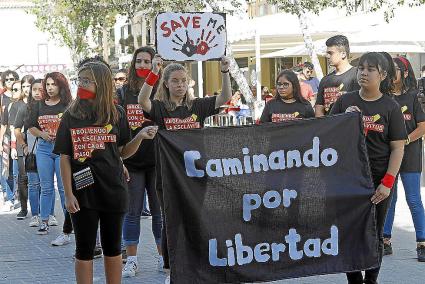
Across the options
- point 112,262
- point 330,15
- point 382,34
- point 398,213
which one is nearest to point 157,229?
point 112,262

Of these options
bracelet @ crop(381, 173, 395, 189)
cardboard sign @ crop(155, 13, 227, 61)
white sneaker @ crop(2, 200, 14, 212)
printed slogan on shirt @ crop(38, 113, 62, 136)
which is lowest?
white sneaker @ crop(2, 200, 14, 212)

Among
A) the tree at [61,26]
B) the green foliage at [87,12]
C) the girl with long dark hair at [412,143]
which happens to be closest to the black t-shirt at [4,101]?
the girl with long dark hair at [412,143]

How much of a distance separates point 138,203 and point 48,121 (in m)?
2.51

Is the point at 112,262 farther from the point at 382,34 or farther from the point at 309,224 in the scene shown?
the point at 382,34

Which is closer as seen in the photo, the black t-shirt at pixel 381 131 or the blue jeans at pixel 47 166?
the black t-shirt at pixel 381 131

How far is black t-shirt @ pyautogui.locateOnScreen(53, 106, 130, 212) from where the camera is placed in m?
6.17

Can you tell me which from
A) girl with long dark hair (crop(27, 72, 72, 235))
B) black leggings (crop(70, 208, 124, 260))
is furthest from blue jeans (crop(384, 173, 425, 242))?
girl with long dark hair (crop(27, 72, 72, 235))

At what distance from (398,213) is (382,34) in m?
8.96

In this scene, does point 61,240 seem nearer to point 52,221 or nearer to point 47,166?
point 47,166

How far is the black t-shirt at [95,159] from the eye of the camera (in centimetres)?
617

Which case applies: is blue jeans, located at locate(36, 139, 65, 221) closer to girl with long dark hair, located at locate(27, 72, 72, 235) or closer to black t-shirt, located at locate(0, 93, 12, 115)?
girl with long dark hair, located at locate(27, 72, 72, 235)

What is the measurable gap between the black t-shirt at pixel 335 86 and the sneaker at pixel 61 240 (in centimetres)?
317

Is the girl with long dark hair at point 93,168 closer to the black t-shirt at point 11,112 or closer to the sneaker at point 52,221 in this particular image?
the sneaker at point 52,221

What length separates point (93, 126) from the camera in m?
6.26
